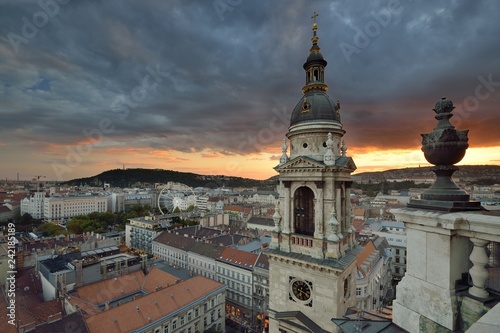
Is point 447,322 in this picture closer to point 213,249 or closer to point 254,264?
point 254,264

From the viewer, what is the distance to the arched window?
15.2 m

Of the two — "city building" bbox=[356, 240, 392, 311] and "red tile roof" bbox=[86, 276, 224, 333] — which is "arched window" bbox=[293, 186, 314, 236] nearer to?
"city building" bbox=[356, 240, 392, 311]

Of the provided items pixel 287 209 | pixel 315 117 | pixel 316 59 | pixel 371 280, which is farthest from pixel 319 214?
pixel 371 280

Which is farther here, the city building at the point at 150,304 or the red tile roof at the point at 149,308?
the city building at the point at 150,304

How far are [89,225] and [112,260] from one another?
2071 inches

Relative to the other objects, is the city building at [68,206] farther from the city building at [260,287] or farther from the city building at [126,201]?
the city building at [260,287]

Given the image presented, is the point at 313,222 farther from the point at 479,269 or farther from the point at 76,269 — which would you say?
the point at 76,269

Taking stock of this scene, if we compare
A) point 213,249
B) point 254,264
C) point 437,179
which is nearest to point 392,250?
point 254,264

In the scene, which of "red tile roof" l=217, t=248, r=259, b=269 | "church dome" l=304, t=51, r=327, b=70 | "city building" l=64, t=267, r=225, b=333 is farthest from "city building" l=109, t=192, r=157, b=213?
"church dome" l=304, t=51, r=327, b=70

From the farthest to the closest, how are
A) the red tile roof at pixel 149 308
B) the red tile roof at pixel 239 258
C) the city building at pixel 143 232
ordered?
1. the city building at pixel 143 232
2. the red tile roof at pixel 239 258
3. the red tile roof at pixel 149 308

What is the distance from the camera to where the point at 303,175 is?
14.4m

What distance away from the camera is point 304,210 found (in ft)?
50.4

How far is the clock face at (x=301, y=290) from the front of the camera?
13.8 meters

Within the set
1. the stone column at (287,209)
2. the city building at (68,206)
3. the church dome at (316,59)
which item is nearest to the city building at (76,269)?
the stone column at (287,209)
